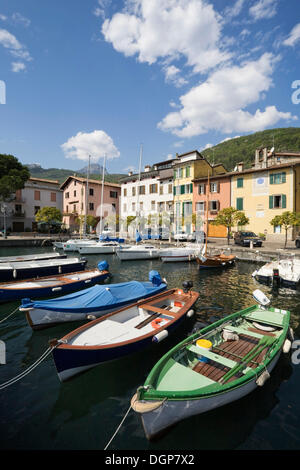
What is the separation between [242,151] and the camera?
88.9m

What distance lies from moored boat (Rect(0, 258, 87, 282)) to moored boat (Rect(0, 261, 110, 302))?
1.68 m

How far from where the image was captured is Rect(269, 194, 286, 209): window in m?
31.9

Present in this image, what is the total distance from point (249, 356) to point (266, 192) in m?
32.6

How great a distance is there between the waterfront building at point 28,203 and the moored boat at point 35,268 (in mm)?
38399

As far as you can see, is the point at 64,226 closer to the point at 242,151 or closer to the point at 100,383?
the point at 100,383

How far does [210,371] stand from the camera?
17.7 ft

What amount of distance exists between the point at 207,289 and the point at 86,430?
1144 centimetres

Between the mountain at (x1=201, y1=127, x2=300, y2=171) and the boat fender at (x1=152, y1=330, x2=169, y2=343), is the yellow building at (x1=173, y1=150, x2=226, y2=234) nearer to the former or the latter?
the boat fender at (x1=152, y1=330, x2=169, y2=343)

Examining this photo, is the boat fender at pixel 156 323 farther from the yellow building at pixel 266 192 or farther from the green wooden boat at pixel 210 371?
the yellow building at pixel 266 192

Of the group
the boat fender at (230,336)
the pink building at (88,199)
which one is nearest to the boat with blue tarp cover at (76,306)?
the boat fender at (230,336)

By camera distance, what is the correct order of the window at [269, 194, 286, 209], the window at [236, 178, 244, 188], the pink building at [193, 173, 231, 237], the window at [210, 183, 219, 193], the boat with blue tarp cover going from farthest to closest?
the window at [210, 183, 219, 193], the pink building at [193, 173, 231, 237], the window at [236, 178, 244, 188], the window at [269, 194, 286, 209], the boat with blue tarp cover

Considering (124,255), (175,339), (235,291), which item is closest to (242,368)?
(175,339)

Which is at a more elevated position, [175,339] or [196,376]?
[196,376]

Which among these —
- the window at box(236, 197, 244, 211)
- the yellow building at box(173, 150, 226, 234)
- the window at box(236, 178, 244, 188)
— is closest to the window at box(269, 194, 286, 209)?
the window at box(236, 197, 244, 211)
